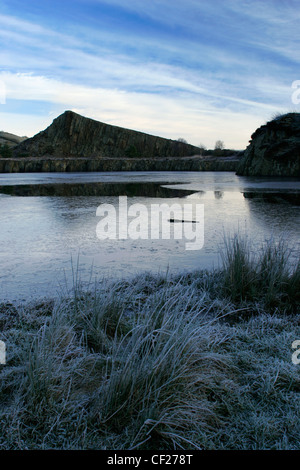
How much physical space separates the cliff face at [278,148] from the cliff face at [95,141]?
5720 centimetres

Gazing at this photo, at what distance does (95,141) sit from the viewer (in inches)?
3428

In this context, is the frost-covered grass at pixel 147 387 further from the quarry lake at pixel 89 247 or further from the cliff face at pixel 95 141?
the cliff face at pixel 95 141

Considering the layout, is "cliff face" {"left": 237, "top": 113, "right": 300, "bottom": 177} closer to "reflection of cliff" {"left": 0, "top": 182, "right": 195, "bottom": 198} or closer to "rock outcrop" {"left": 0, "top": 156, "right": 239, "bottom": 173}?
"reflection of cliff" {"left": 0, "top": 182, "right": 195, "bottom": 198}

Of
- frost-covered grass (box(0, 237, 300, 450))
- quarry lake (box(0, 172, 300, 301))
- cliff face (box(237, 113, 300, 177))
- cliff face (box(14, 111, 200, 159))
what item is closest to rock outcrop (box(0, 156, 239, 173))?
cliff face (box(237, 113, 300, 177))

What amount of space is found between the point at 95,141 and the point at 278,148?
6843 cm

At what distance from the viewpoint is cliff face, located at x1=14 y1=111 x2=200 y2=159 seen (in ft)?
276

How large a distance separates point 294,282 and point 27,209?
790 cm

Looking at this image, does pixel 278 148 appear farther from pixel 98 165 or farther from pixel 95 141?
pixel 95 141

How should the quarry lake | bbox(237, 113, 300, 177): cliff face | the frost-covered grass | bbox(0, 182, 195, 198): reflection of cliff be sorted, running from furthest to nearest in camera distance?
1. bbox(237, 113, 300, 177): cliff face
2. bbox(0, 182, 195, 198): reflection of cliff
3. the quarry lake
4. the frost-covered grass

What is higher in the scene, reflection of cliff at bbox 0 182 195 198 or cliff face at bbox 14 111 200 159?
cliff face at bbox 14 111 200 159

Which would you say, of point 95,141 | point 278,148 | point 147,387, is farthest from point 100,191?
point 95,141

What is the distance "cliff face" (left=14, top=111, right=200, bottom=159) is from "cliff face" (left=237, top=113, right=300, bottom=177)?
57202 millimetres
